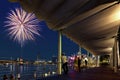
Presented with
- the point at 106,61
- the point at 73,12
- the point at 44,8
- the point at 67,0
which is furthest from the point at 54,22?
the point at 106,61

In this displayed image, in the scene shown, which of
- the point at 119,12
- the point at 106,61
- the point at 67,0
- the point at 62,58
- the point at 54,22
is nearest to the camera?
the point at 67,0

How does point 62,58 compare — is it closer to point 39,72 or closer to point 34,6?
point 39,72

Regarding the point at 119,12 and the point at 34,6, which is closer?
the point at 34,6

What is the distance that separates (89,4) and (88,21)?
12.8 feet

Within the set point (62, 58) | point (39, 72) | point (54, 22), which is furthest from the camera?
point (62, 58)

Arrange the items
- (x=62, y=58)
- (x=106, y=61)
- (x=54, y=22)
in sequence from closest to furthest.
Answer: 1. (x=54, y=22)
2. (x=62, y=58)
3. (x=106, y=61)

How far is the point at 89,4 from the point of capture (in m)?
8.95

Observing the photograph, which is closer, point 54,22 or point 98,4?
point 98,4

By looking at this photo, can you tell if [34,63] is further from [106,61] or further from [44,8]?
[106,61]

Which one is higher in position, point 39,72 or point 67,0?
point 67,0

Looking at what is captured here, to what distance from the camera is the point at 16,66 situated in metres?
11.7

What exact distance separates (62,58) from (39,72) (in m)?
5.27

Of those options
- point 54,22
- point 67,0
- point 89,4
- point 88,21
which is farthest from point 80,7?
point 88,21

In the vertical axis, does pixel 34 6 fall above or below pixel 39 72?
above
